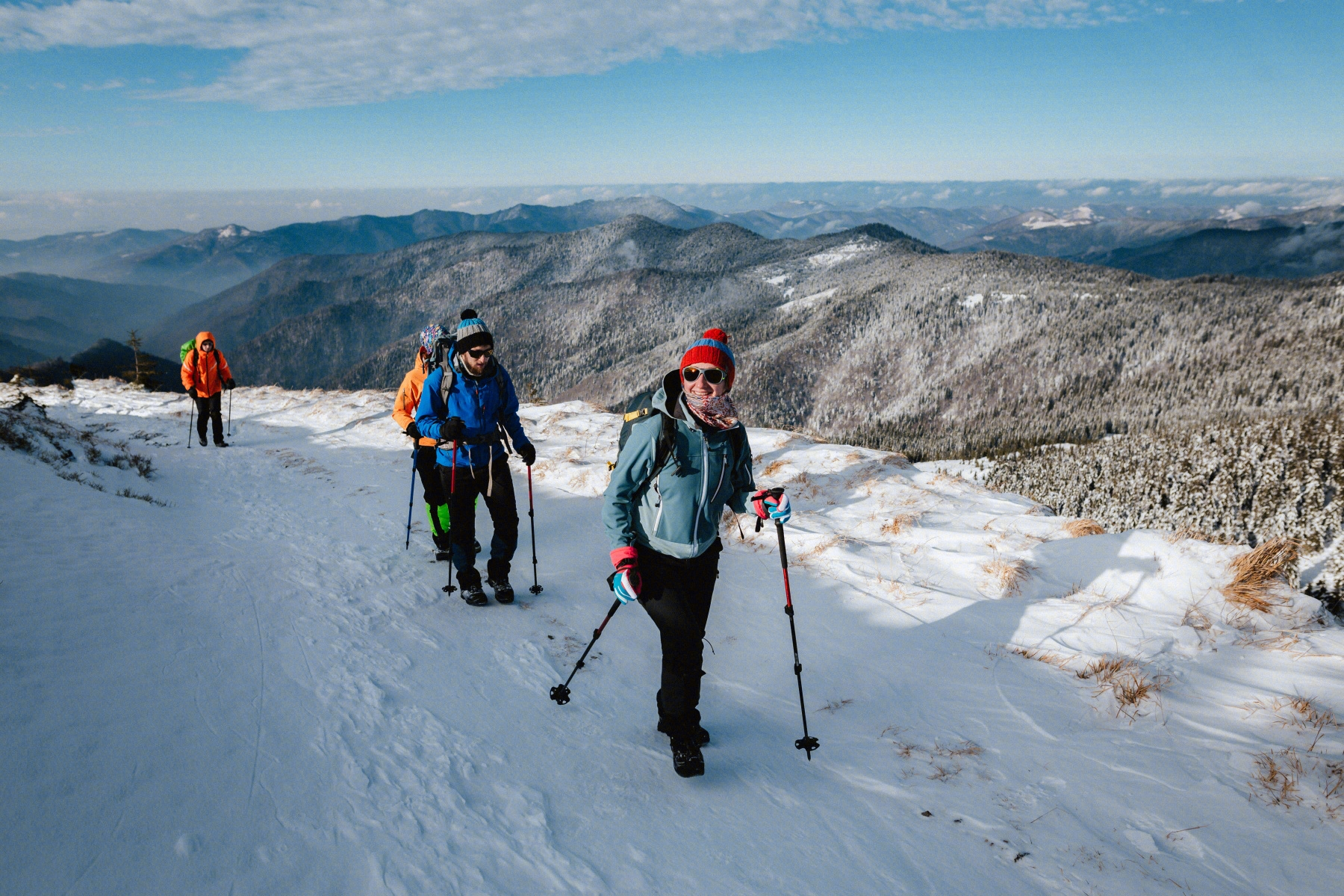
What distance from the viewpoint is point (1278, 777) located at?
3871 mm

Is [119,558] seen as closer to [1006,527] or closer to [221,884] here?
[221,884]

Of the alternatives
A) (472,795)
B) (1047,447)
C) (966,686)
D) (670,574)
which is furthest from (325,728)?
(1047,447)

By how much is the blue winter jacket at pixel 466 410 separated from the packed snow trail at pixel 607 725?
5.82 feet

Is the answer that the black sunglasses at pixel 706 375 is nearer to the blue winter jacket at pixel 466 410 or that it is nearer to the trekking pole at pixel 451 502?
the blue winter jacket at pixel 466 410

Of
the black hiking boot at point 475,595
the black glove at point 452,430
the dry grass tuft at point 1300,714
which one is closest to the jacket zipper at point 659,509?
the black glove at point 452,430

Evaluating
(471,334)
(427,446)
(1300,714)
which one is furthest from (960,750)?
(427,446)

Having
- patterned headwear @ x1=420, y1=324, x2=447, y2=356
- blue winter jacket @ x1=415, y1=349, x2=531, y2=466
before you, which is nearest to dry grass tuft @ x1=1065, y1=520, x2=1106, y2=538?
blue winter jacket @ x1=415, y1=349, x2=531, y2=466

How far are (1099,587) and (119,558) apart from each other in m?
10.2

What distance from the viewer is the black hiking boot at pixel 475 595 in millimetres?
6715

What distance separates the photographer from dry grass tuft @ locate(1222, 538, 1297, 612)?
5797mm

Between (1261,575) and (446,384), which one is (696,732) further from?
(1261,575)

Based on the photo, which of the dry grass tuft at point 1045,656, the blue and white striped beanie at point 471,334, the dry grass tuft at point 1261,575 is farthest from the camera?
the blue and white striped beanie at point 471,334

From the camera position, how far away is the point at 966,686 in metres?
5.36

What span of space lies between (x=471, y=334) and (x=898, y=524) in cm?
680
